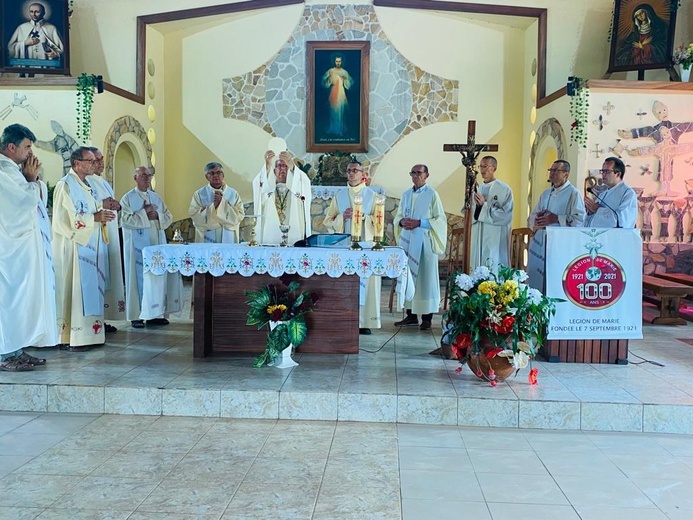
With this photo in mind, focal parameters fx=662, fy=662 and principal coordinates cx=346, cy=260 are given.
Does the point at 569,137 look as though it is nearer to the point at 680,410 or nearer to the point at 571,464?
the point at 680,410

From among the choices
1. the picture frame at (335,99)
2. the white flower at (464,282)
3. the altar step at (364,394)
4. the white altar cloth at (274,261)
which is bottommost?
the altar step at (364,394)

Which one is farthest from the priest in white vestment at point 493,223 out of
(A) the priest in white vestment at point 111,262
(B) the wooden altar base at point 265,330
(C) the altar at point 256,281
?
(A) the priest in white vestment at point 111,262

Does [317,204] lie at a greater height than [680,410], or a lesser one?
greater

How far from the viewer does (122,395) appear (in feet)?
13.2

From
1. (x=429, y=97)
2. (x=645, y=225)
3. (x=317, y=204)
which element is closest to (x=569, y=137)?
(x=645, y=225)

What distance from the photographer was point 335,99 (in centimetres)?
1092

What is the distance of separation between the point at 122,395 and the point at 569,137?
22.5 feet

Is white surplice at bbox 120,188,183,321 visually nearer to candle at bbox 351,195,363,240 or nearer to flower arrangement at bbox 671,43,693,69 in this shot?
candle at bbox 351,195,363,240

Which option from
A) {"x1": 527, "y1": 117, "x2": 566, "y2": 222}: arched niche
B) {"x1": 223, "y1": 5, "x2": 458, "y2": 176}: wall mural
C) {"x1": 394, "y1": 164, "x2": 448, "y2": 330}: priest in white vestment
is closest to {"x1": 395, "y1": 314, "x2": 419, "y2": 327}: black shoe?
{"x1": 394, "y1": 164, "x2": 448, "y2": 330}: priest in white vestment

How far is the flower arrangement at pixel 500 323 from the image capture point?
4.19 meters

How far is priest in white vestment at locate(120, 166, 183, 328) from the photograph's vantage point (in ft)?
20.4

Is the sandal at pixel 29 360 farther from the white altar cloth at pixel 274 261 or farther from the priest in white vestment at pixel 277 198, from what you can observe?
the priest in white vestment at pixel 277 198

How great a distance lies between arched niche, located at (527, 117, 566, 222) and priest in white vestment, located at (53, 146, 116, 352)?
20.8ft

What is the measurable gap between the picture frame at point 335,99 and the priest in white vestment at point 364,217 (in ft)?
15.3
